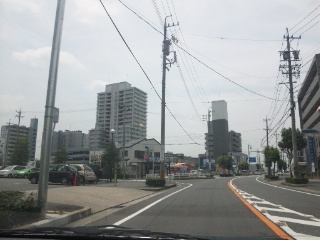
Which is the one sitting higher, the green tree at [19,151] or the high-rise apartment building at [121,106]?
the high-rise apartment building at [121,106]

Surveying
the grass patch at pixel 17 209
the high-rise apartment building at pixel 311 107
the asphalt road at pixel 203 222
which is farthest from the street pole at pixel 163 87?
the high-rise apartment building at pixel 311 107

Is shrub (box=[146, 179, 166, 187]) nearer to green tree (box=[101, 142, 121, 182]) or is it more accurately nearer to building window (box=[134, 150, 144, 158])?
green tree (box=[101, 142, 121, 182])

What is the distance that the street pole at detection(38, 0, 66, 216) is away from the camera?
904cm

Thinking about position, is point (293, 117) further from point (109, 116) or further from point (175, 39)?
point (109, 116)

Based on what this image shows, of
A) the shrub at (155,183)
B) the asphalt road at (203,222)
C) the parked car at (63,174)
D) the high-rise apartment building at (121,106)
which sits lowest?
the asphalt road at (203,222)

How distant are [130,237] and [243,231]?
407cm

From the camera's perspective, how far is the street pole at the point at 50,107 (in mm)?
9039

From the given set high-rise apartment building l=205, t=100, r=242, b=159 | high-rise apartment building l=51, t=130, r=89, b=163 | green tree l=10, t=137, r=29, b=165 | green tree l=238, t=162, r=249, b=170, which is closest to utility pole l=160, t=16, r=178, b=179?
high-rise apartment building l=205, t=100, r=242, b=159

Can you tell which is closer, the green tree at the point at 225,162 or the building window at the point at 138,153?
the building window at the point at 138,153

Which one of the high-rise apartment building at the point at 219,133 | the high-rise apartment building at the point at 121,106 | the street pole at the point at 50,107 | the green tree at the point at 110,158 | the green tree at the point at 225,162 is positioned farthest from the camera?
the green tree at the point at 225,162

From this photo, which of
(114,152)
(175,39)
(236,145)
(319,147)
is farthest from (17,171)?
(236,145)

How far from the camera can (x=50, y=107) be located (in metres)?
9.38

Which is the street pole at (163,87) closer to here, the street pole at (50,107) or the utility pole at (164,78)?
the utility pole at (164,78)

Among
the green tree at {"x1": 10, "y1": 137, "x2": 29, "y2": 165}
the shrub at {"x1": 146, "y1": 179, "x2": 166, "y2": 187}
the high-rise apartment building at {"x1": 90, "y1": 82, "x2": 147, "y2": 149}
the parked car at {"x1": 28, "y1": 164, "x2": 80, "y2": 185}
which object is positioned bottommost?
the shrub at {"x1": 146, "y1": 179, "x2": 166, "y2": 187}
